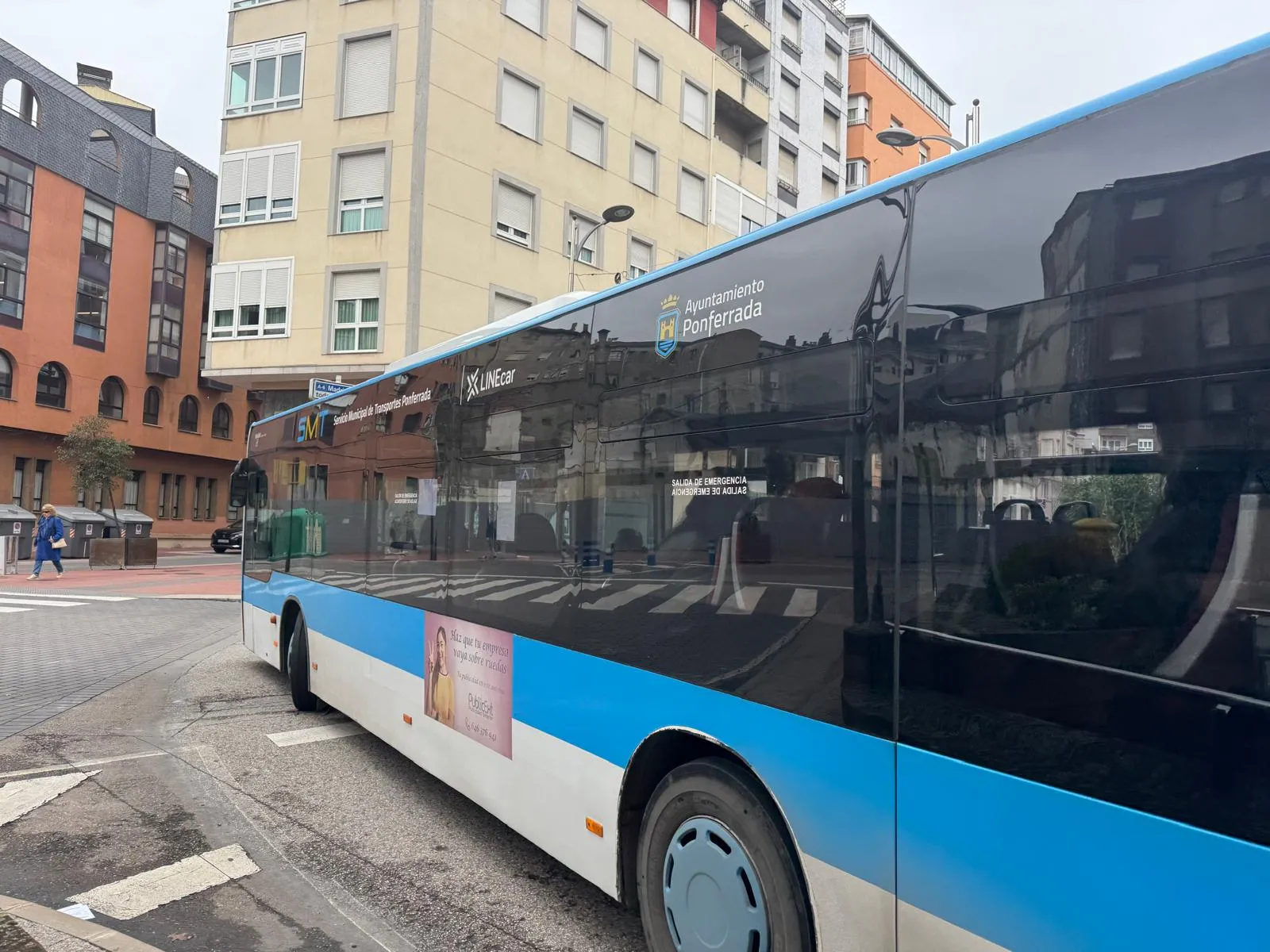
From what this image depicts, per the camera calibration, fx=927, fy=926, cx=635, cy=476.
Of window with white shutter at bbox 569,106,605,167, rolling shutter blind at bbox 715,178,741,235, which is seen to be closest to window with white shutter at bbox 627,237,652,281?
window with white shutter at bbox 569,106,605,167

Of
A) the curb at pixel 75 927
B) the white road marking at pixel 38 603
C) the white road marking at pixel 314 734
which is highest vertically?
the white road marking at pixel 38 603

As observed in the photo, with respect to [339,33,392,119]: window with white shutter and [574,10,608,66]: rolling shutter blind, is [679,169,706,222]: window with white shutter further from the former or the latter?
[339,33,392,119]: window with white shutter

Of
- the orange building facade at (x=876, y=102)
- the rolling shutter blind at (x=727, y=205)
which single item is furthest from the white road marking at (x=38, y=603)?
the orange building facade at (x=876, y=102)

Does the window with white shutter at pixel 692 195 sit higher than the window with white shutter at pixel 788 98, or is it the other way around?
the window with white shutter at pixel 788 98

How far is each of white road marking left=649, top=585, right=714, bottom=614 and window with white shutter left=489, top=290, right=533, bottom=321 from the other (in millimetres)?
23441

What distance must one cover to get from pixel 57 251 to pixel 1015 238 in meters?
43.3

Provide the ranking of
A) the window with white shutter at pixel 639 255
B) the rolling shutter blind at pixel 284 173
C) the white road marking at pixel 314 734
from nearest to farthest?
the white road marking at pixel 314 734
the rolling shutter blind at pixel 284 173
the window with white shutter at pixel 639 255

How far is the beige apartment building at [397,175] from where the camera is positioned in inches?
975

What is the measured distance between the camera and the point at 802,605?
2797 mm

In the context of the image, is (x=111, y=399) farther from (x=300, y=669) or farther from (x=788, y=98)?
(x=300, y=669)

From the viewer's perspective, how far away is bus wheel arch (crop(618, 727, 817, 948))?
10.4 ft

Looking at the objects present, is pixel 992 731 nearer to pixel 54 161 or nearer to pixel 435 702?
pixel 435 702

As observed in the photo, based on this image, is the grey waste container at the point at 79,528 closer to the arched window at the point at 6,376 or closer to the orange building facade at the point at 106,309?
the orange building facade at the point at 106,309

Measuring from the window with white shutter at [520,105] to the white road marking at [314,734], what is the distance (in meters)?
22.6
